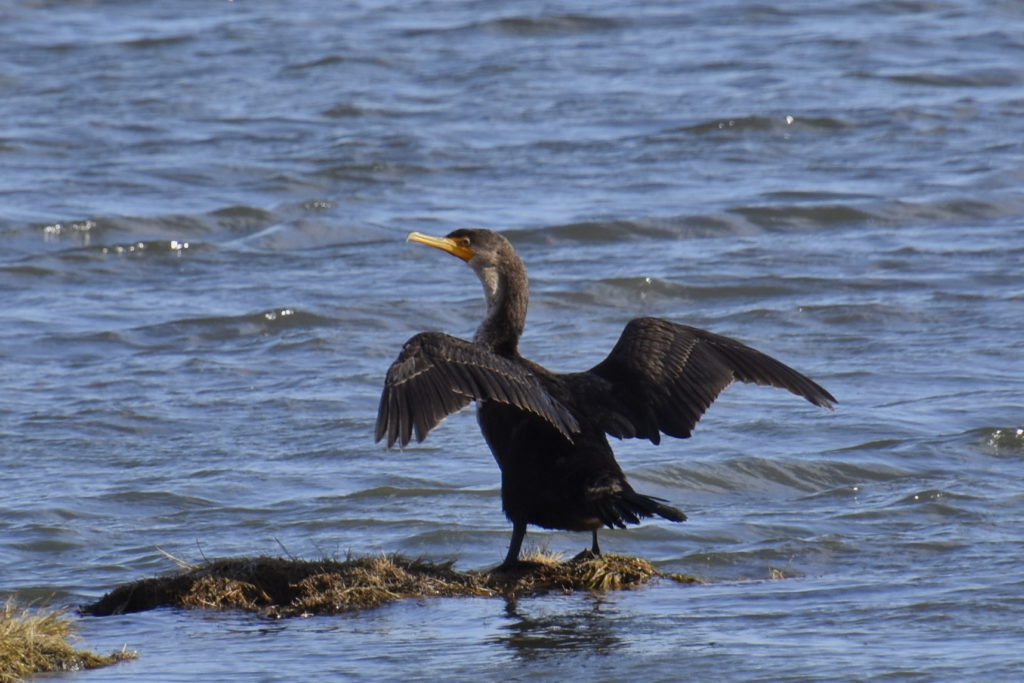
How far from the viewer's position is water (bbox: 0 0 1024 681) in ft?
20.9

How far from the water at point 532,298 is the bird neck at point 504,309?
35.5 inches

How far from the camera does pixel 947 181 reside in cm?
1656

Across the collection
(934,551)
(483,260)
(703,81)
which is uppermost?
(703,81)

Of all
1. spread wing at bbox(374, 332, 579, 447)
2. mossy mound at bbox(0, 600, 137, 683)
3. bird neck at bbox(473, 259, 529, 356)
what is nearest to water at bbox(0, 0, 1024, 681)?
mossy mound at bbox(0, 600, 137, 683)

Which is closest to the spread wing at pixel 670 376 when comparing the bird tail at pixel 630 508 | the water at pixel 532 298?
the bird tail at pixel 630 508

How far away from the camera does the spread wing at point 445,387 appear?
6422 millimetres

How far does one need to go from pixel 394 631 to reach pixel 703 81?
15499mm

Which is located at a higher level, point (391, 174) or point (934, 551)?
point (391, 174)

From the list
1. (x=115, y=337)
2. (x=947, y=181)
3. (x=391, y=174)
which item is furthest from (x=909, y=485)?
(x=391, y=174)

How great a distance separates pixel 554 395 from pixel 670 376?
60cm

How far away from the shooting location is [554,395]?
7.04m

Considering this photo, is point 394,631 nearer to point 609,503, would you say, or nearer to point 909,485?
point 609,503

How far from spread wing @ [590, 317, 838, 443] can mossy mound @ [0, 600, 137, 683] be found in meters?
2.25

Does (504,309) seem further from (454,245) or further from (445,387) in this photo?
(445,387)
